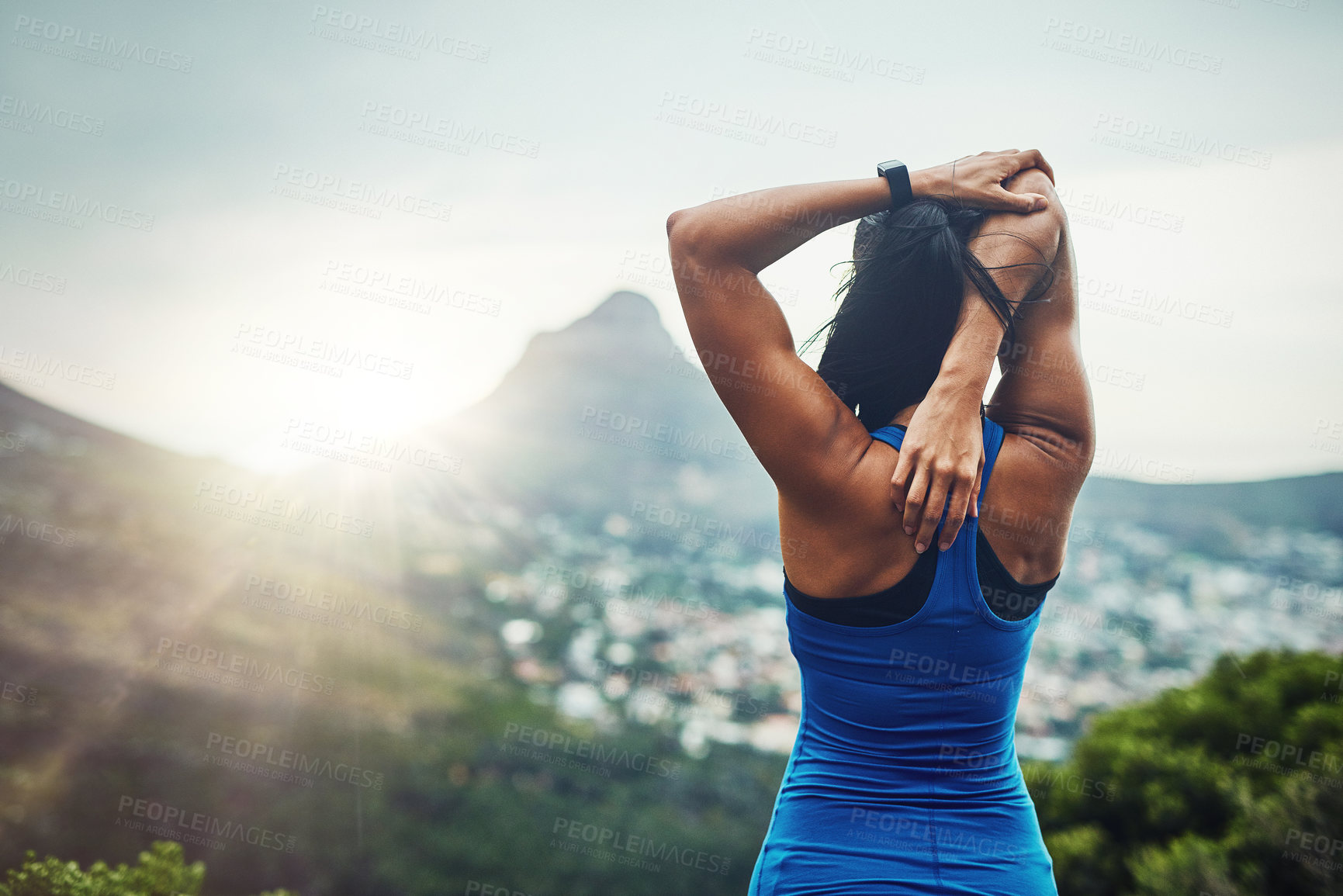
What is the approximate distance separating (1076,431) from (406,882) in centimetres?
566

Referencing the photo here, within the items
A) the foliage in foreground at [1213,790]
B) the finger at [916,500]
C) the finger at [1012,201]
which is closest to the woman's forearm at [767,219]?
the finger at [1012,201]

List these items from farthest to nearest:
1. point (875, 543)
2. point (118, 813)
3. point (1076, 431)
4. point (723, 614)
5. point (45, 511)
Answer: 1. point (723, 614)
2. point (45, 511)
3. point (118, 813)
4. point (1076, 431)
5. point (875, 543)

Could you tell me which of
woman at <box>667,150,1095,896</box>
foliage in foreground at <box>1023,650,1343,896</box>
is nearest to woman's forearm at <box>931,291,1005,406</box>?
woman at <box>667,150,1095,896</box>

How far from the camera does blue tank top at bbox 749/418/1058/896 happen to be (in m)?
0.98

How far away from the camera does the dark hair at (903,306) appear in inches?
42.8

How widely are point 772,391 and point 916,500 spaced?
241 mm

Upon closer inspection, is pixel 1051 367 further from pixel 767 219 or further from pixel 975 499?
pixel 767 219

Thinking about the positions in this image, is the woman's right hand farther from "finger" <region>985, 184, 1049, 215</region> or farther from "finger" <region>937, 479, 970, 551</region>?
"finger" <region>937, 479, 970, 551</region>

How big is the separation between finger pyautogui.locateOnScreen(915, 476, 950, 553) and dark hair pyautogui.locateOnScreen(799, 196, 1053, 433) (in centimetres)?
21

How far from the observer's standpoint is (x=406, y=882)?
16.6 ft

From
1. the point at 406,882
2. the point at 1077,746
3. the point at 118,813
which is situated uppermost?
the point at 1077,746

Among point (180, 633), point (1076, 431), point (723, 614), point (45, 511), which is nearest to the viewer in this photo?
point (1076, 431)

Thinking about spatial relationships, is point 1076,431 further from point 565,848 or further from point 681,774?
point 681,774

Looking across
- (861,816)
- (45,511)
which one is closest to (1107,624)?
(861,816)
